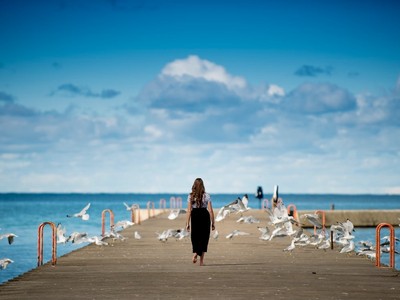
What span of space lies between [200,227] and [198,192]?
812 millimetres

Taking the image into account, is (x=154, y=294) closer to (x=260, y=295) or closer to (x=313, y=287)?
(x=260, y=295)

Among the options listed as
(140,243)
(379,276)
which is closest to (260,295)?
(379,276)

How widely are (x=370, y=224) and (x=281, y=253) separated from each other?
99.9ft

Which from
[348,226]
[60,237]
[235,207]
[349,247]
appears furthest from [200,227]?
[235,207]

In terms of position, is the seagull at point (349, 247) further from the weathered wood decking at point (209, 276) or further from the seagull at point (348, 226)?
the seagull at point (348, 226)

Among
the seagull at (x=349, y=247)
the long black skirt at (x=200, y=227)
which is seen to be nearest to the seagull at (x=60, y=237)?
the long black skirt at (x=200, y=227)

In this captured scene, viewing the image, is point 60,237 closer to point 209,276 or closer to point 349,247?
point 209,276

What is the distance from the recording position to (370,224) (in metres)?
51.2

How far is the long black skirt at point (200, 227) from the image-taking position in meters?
17.7

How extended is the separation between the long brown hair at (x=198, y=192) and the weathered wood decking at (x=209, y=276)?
1408mm

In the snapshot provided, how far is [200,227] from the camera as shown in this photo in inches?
701

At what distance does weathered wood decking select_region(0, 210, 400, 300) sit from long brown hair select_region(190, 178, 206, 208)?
1.41 metres

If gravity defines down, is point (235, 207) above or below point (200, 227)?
above

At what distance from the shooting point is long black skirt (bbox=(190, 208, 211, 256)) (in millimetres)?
17734
